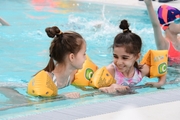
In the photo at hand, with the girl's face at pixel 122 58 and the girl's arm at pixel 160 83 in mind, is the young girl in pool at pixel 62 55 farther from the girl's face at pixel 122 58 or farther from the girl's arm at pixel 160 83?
the girl's arm at pixel 160 83

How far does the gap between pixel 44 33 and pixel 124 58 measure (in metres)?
3.92

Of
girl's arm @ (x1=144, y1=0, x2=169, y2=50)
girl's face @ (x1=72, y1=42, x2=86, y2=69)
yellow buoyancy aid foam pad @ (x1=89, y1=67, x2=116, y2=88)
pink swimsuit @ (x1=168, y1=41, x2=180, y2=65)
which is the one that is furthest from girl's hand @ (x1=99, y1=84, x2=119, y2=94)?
pink swimsuit @ (x1=168, y1=41, x2=180, y2=65)

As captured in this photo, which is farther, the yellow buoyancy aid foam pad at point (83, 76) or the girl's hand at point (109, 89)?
the yellow buoyancy aid foam pad at point (83, 76)

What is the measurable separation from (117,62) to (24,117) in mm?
1321

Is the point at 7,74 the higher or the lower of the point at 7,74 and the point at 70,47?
the lower

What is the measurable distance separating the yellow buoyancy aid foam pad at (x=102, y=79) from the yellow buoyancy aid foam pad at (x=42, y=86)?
1.84ft

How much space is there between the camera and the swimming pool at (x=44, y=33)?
4068 mm

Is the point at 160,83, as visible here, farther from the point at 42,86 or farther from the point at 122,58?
the point at 42,86

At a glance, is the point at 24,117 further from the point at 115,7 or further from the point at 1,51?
the point at 115,7

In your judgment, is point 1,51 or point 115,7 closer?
point 1,51

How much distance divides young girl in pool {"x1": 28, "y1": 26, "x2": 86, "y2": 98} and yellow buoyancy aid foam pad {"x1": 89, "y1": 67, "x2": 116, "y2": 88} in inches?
12.3

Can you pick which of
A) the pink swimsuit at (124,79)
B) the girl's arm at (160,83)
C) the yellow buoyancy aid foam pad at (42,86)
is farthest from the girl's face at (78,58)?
the girl's arm at (160,83)

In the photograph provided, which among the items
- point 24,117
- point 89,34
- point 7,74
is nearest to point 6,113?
point 24,117

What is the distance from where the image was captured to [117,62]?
4215 mm
